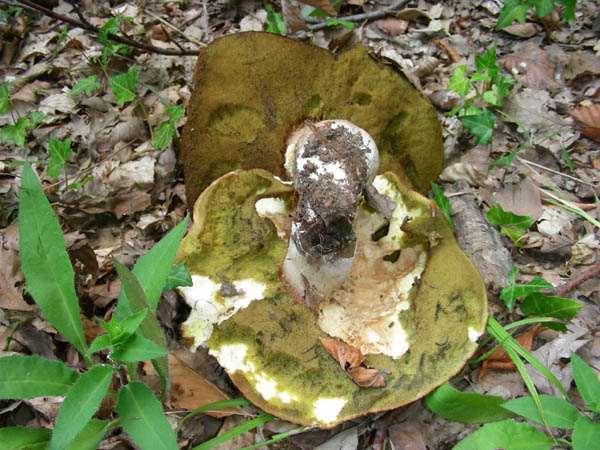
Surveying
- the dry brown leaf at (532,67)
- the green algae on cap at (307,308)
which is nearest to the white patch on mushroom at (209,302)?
the green algae on cap at (307,308)

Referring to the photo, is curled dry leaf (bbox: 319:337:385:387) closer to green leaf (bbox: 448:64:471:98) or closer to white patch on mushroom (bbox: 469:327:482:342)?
white patch on mushroom (bbox: 469:327:482:342)

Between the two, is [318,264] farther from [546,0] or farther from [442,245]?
[546,0]

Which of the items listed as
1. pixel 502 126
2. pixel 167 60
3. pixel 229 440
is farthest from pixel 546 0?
pixel 229 440

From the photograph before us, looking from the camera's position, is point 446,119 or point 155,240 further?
point 446,119

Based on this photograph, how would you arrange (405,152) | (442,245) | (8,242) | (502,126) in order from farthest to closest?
(502,126) < (8,242) < (405,152) < (442,245)

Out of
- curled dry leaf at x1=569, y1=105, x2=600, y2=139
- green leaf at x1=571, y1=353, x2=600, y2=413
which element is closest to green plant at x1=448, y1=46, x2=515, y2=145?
curled dry leaf at x1=569, y1=105, x2=600, y2=139

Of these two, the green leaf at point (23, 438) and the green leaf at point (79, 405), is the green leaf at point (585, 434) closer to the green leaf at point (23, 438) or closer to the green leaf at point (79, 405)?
the green leaf at point (79, 405)

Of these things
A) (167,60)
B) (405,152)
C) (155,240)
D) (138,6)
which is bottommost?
(155,240)
